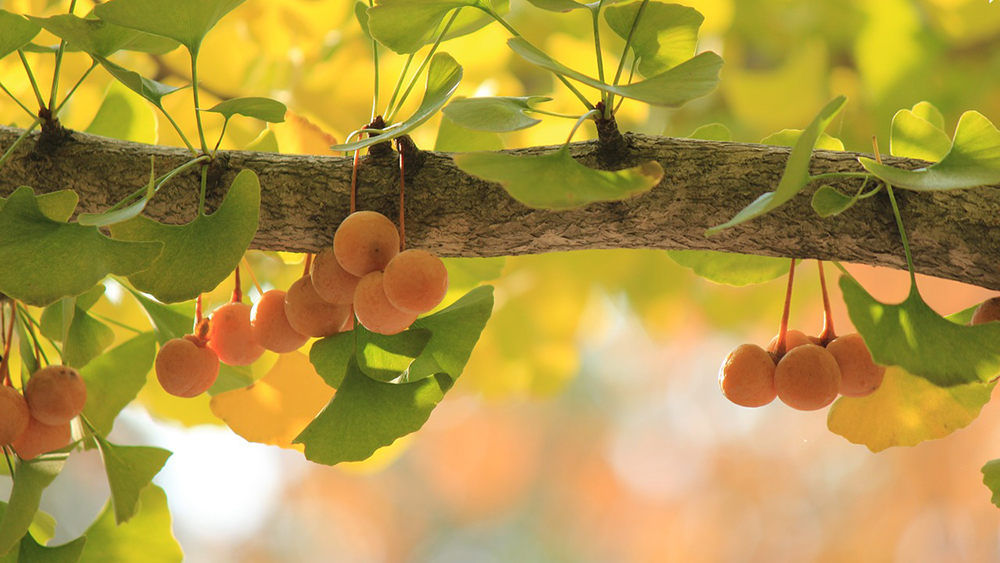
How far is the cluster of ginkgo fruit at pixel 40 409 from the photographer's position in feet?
1.23

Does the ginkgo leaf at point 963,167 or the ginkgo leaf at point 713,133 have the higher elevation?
the ginkgo leaf at point 713,133

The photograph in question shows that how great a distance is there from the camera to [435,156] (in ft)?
1.27

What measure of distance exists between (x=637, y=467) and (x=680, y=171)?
3.39 metres

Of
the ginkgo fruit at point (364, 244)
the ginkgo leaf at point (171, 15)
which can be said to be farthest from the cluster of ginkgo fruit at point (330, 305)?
the ginkgo leaf at point (171, 15)

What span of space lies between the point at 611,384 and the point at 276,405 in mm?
3551

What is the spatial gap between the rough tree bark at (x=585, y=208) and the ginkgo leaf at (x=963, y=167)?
0.04 m

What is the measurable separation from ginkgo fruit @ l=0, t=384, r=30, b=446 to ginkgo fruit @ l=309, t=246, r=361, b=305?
15cm

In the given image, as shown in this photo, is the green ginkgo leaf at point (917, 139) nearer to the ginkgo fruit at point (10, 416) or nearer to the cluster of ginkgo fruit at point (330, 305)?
the cluster of ginkgo fruit at point (330, 305)

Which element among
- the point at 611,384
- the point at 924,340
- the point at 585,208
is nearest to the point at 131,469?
the point at 585,208

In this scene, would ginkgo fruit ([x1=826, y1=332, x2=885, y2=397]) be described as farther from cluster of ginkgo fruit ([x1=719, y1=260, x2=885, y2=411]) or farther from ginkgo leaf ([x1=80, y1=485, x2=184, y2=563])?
ginkgo leaf ([x1=80, y1=485, x2=184, y2=563])

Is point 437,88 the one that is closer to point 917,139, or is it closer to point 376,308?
point 376,308

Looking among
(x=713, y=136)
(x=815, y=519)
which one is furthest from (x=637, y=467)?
(x=713, y=136)

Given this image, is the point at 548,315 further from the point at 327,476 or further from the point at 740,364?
the point at 327,476

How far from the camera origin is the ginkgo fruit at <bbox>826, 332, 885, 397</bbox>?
365mm
